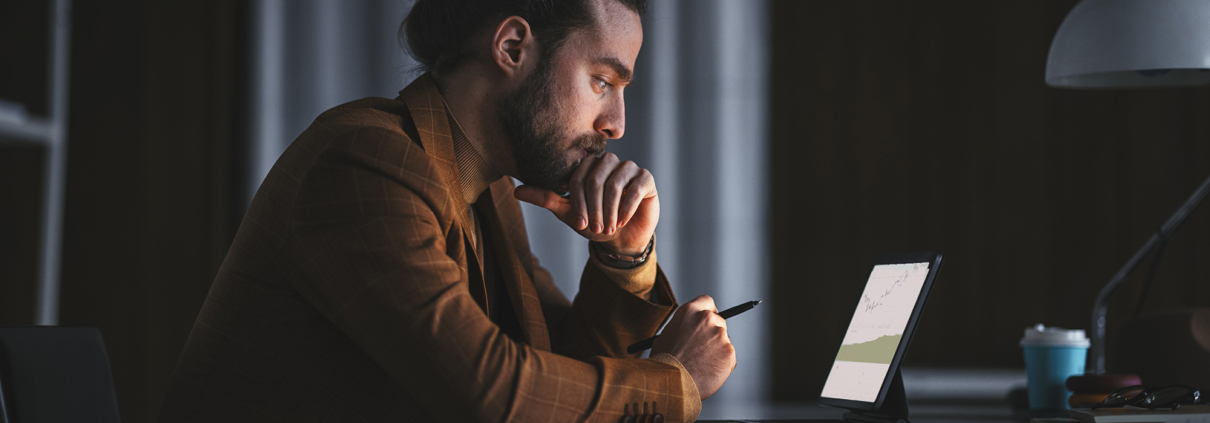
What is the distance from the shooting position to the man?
81 cm

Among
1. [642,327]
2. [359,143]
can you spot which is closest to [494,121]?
[359,143]

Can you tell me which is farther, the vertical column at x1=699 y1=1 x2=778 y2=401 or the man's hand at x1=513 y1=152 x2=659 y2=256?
the vertical column at x1=699 y1=1 x2=778 y2=401

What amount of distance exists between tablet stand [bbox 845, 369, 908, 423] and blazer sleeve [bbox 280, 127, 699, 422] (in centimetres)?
34

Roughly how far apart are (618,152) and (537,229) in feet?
1.07

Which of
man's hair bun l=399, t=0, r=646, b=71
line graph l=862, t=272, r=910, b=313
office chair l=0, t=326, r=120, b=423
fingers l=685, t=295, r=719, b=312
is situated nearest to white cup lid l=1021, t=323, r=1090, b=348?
line graph l=862, t=272, r=910, b=313

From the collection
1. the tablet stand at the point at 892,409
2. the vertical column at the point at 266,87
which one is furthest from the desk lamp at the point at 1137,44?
the vertical column at the point at 266,87

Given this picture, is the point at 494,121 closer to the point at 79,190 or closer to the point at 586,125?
the point at 586,125

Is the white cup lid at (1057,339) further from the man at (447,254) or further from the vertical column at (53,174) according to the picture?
the vertical column at (53,174)

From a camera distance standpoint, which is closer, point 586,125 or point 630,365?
point 630,365

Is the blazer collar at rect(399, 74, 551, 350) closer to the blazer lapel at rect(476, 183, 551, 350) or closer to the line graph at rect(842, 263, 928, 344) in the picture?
the blazer lapel at rect(476, 183, 551, 350)

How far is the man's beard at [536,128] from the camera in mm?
1118

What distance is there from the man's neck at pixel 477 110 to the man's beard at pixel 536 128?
0.04 feet

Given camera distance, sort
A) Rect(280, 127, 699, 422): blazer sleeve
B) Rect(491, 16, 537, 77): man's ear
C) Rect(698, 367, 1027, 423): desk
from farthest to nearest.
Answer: Rect(698, 367, 1027, 423): desk < Rect(491, 16, 537, 77): man's ear < Rect(280, 127, 699, 422): blazer sleeve

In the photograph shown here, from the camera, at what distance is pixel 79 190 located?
256 centimetres
